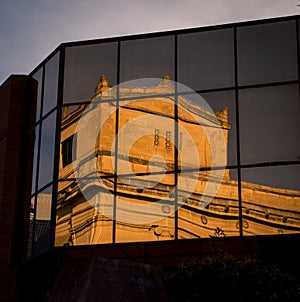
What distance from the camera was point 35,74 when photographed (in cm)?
2728

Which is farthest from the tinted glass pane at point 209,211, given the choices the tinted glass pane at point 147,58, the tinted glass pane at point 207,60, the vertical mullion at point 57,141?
the vertical mullion at point 57,141

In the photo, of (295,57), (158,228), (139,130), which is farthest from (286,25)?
(158,228)

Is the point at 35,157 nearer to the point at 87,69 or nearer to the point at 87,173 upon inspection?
the point at 87,173

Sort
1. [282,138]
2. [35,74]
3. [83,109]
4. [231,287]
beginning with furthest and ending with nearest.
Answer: [35,74], [83,109], [282,138], [231,287]

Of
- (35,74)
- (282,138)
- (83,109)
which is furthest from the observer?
(35,74)

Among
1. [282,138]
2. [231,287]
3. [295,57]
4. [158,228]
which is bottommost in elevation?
[231,287]

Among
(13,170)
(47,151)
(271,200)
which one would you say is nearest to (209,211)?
(271,200)

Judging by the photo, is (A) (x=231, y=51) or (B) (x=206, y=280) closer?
(B) (x=206, y=280)

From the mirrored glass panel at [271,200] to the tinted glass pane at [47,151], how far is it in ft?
19.1

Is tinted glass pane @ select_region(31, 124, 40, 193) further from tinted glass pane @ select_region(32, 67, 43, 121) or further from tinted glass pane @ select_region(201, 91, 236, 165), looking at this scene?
tinted glass pane @ select_region(201, 91, 236, 165)

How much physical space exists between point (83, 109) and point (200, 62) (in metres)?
3.65

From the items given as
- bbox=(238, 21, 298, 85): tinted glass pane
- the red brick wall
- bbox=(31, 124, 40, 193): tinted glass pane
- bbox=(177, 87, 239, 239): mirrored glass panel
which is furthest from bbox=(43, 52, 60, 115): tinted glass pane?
bbox=(238, 21, 298, 85): tinted glass pane

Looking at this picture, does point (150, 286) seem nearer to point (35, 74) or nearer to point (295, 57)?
point (295, 57)

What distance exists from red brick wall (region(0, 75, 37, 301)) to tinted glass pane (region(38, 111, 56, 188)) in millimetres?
1124
